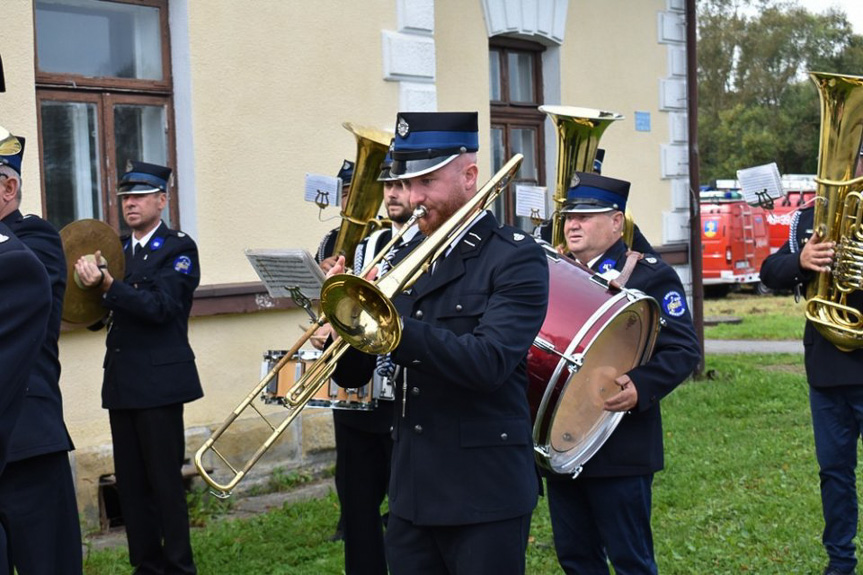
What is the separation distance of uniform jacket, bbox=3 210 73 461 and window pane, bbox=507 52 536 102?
675 centimetres

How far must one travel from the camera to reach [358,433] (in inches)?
213

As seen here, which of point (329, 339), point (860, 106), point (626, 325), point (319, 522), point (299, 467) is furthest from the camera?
point (299, 467)

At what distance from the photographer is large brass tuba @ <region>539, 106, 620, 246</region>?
21.0 ft

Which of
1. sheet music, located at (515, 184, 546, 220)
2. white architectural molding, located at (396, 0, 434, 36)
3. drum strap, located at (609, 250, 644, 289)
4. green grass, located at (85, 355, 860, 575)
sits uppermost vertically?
white architectural molding, located at (396, 0, 434, 36)

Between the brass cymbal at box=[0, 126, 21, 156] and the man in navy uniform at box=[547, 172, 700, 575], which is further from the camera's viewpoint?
the man in navy uniform at box=[547, 172, 700, 575]

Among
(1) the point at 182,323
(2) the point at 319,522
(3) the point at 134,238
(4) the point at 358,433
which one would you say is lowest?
(2) the point at 319,522

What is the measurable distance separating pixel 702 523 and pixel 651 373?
8.31 feet

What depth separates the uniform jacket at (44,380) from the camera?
4.11 m

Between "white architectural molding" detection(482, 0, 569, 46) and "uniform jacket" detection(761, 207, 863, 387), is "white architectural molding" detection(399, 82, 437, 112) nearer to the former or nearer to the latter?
"white architectural molding" detection(482, 0, 569, 46)

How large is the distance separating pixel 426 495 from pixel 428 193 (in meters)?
0.86

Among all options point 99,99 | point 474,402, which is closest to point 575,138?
point 99,99

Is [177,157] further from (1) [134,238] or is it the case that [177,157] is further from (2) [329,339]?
(2) [329,339]

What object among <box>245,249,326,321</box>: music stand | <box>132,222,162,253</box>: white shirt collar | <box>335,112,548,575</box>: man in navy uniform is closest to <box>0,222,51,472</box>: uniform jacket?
<box>335,112,548,575</box>: man in navy uniform

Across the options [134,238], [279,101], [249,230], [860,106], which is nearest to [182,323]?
[134,238]
